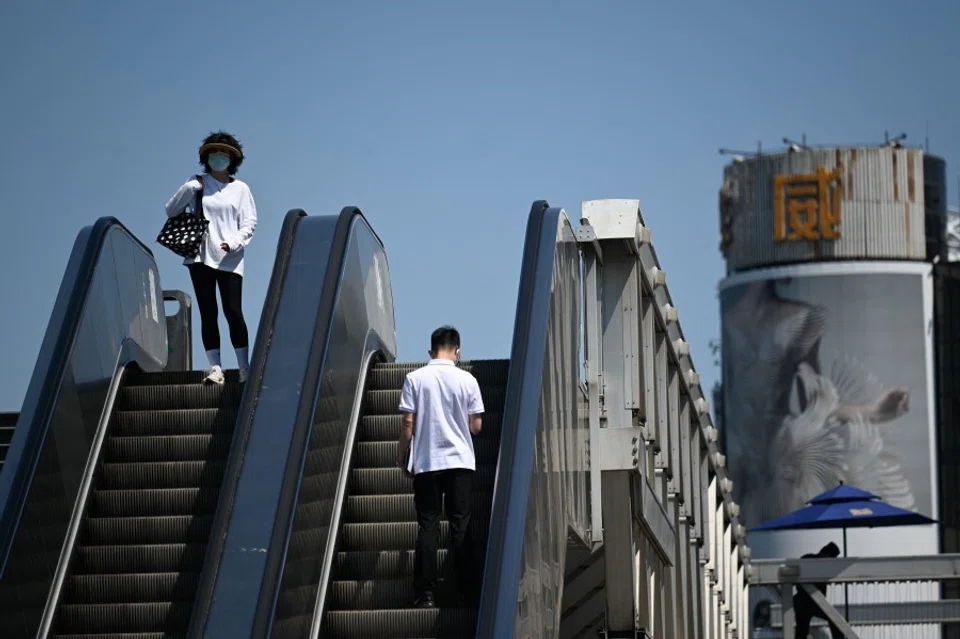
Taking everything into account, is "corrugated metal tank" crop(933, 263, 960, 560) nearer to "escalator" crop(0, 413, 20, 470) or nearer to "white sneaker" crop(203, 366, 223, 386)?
"escalator" crop(0, 413, 20, 470)

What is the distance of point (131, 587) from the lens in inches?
396

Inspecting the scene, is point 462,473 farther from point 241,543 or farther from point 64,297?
point 64,297

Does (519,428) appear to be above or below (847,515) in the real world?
below

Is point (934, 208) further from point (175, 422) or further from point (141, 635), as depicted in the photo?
point (141, 635)

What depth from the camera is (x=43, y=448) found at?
998cm

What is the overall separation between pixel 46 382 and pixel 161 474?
98cm

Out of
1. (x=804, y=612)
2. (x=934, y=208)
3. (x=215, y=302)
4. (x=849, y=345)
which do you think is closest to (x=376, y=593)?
(x=215, y=302)

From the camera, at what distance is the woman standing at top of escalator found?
40.0ft

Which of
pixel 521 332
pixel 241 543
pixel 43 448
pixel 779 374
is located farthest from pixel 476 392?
Answer: pixel 779 374

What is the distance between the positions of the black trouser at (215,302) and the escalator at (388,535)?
3.96 ft

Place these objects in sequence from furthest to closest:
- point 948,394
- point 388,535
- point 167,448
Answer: point 948,394, point 167,448, point 388,535

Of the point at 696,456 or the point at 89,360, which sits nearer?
the point at 89,360

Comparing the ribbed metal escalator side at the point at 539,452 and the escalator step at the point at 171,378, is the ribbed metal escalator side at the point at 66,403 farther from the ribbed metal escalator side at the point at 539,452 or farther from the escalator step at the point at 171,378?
the ribbed metal escalator side at the point at 539,452

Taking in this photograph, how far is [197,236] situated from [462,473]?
11.1ft
